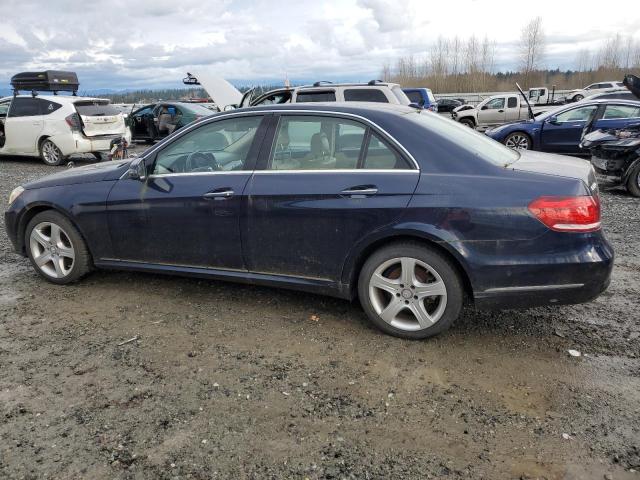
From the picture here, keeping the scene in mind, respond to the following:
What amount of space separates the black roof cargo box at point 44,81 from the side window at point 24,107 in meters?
0.97

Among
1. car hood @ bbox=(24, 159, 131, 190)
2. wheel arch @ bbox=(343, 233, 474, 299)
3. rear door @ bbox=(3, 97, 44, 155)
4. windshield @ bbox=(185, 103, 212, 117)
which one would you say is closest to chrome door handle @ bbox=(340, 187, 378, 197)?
wheel arch @ bbox=(343, 233, 474, 299)

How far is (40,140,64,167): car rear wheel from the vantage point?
12.8m

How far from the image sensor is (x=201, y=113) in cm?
1579

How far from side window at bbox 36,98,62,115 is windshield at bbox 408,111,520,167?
11175 mm

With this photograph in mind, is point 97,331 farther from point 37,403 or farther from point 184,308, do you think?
point 37,403

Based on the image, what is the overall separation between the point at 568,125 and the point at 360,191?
34.5ft

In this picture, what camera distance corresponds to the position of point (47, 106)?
12.7m

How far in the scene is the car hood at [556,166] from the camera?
3.42m

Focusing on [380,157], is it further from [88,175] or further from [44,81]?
[44,81]

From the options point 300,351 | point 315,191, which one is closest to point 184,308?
point 300,351

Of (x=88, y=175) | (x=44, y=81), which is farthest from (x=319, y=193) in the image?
(x=44, y=81)

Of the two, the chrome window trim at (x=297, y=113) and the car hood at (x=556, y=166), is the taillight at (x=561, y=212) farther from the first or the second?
the chrome window trim at (x=297, y=113)

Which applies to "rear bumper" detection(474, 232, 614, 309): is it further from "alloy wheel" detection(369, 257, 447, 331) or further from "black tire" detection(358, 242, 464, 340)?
"alloy wheel" detection(369, 257, 447, 331)

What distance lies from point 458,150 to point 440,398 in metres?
1.59
